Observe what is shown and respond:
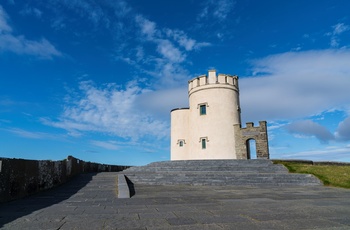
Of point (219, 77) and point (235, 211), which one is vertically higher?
point (219, 77)

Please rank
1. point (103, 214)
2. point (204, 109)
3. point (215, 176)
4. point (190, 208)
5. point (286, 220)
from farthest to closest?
1. point (204, 109)
2. point (215, 176)
3. point (190, 208)
4. point (103, 214)
5. point (286, 220)

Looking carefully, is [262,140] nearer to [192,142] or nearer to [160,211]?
[192,142]

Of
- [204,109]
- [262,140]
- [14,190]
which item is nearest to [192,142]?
[204,109]

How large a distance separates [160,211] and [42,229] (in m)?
2.38

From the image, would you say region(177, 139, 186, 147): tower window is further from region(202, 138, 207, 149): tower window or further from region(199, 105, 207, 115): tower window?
region(199, 105, 207, 115): tower window

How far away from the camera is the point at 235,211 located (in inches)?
218

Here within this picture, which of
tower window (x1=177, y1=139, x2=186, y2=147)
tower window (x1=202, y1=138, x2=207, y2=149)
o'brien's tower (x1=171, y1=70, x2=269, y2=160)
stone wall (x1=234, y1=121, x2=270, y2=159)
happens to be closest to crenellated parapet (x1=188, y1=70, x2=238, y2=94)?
o'brien's tower (x1=171, y1=70, x2=269, y2=160)

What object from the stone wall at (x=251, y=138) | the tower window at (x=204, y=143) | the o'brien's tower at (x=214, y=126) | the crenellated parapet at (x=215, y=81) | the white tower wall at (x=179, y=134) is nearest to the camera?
the stone wall at (x=251, y=138)

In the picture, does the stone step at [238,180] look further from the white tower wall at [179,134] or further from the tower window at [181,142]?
the tower window at [181,142]

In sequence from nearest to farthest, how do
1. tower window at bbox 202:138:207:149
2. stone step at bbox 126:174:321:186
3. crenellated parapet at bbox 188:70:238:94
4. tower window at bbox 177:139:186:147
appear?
stone step at bbox 126:174:321:186
tower window at bbox 202:138:207:149
crenellated parapet at bbox 188:70:238:94
tower window at bbox 177:139:186:147

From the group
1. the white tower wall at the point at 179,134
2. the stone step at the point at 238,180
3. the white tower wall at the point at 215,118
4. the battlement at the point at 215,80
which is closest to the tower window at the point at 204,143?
the white tower wall at the point at 215,118

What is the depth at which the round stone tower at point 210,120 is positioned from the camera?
2720 cm

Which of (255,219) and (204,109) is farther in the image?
(204,109)

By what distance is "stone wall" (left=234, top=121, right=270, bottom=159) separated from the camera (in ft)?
81.9
